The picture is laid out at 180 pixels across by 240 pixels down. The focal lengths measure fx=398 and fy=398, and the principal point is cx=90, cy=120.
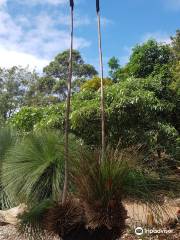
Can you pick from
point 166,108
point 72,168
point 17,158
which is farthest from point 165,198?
point 166,108

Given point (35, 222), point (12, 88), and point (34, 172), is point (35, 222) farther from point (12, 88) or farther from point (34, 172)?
point (12, 88)

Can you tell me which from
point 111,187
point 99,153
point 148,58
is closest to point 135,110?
point 148,58

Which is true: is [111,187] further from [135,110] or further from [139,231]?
[135,110]

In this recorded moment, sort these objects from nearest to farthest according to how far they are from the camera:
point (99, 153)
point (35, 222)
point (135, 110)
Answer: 1. point (99, 153)
2. point (35, 222)
3. point (135, 110)

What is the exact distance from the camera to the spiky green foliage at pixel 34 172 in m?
4.81

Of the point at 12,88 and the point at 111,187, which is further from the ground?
the point at 12,88

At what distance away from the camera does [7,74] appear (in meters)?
25.4

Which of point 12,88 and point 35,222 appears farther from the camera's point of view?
point 12,88

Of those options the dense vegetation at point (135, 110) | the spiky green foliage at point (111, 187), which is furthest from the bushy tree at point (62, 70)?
the spiky green foliage at point (111, 187)

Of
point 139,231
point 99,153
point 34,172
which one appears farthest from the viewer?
point 34,172

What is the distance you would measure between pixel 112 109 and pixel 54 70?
19884mm

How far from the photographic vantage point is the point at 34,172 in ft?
16.1

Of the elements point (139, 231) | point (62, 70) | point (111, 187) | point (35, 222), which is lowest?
point (139, 231)

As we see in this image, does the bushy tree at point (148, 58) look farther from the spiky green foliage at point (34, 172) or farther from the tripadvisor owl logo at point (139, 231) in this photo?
the tripadvisor owl logo at point (139, 231)
